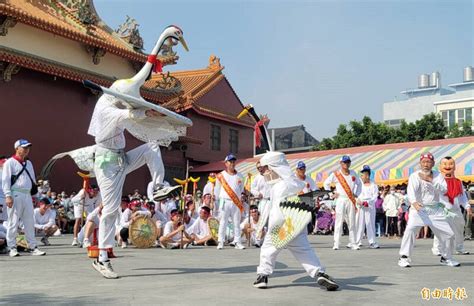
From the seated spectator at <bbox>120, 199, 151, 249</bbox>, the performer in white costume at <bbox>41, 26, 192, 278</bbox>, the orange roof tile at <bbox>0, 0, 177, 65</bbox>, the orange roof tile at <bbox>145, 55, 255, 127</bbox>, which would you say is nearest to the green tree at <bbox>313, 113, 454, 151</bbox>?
the orange roof tile at <bbox>145, 55, 255, 127</bbox>

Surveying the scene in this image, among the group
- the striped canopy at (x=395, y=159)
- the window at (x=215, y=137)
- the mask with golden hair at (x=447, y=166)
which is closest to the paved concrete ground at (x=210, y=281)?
the mask with golden hair at (x=447, y=166)

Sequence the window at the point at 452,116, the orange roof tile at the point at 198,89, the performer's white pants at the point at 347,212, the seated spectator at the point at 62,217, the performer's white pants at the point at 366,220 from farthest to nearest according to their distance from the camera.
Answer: the window at the point at 452,116 → the orange roof tile at the point at 198,89 → the seated spectator at the point at 62,217 → the performer's white pants at the point at 366,220 → the performer's white pants at the point at 347,212

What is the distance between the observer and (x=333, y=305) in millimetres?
5680

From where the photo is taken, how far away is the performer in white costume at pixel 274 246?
22.0 feet

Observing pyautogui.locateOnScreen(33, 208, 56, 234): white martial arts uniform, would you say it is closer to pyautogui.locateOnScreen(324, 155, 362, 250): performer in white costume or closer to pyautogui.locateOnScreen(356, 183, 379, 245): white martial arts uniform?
pyautogui.locateOnScreen(324, 155, 362, 250): performer in white costume

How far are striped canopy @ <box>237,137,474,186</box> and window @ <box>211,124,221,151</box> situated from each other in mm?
6305

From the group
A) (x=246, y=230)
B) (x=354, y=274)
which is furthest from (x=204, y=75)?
(x=354, y=274)

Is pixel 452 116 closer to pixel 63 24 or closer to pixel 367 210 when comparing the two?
pixel 63 24

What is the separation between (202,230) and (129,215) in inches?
76.9

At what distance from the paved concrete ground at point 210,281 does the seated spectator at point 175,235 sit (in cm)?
268

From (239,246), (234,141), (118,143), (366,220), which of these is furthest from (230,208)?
(234,141)

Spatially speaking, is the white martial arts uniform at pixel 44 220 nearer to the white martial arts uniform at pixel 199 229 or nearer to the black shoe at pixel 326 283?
the white martial arts uniform at pixel 199 229

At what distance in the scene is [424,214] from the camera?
9.13 meters

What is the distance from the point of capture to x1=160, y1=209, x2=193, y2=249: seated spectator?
13.3 metres
